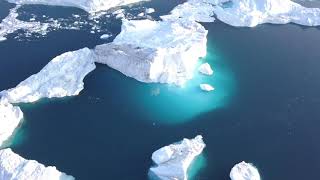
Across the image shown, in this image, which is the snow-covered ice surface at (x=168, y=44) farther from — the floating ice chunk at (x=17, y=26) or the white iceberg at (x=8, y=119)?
the white iceberg at (x=8, y=119)

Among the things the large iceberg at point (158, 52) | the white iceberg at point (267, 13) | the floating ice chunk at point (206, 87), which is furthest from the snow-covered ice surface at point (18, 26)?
the white iceberg at point (267, 13)

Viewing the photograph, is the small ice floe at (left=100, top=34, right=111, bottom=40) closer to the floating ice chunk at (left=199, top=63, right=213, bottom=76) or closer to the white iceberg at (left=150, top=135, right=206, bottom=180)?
the floating ice chunk at (left=199, top=63, right=213, bottom=76)

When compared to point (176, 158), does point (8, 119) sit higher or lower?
higher

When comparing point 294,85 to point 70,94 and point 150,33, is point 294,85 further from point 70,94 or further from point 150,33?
point 70,94

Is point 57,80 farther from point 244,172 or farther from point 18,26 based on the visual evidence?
point 244,172

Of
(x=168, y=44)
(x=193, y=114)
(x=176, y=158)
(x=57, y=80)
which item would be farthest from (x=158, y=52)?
(x=176, y=158)
